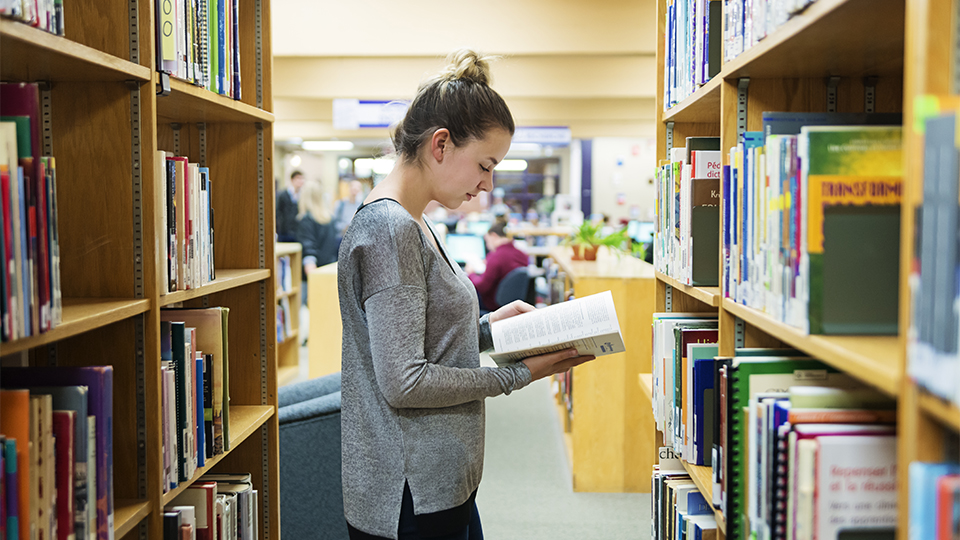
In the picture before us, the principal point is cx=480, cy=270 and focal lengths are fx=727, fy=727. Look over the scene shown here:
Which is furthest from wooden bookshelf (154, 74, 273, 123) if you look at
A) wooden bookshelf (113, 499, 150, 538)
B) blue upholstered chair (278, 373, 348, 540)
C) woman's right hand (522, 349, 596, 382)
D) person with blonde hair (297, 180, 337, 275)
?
person with blonde hair (297, 180, 337, 275)

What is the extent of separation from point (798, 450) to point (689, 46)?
3.44 ft

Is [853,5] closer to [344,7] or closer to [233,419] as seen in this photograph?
[233,419]

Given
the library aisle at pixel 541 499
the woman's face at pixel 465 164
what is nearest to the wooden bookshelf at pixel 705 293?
the woman's face at pixel 465 164

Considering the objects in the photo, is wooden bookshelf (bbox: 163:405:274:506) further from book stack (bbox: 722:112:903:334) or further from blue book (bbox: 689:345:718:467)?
book stack (bbox: 722:112:903:334)

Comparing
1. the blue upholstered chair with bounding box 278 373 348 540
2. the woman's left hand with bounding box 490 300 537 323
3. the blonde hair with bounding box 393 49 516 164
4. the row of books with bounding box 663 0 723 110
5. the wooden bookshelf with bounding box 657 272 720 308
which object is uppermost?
the row of books with bounding box 663 0 723 110

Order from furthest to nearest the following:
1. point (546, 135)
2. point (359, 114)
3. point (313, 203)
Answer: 1. point (546, 135)
2. point (359, 114)
3. point (313, 203)

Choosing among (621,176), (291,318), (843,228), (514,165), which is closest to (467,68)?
(843,228)

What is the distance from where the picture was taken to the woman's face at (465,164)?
149cm

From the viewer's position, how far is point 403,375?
1.32 metres

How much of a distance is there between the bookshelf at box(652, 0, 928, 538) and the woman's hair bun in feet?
1.51

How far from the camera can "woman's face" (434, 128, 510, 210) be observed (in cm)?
149

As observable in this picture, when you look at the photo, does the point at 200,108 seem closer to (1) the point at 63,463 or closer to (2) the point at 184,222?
(2) the point at 184,222

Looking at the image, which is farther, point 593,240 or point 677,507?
point 593,240

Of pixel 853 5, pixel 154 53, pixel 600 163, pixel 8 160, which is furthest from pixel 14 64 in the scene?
pixel 600 163
